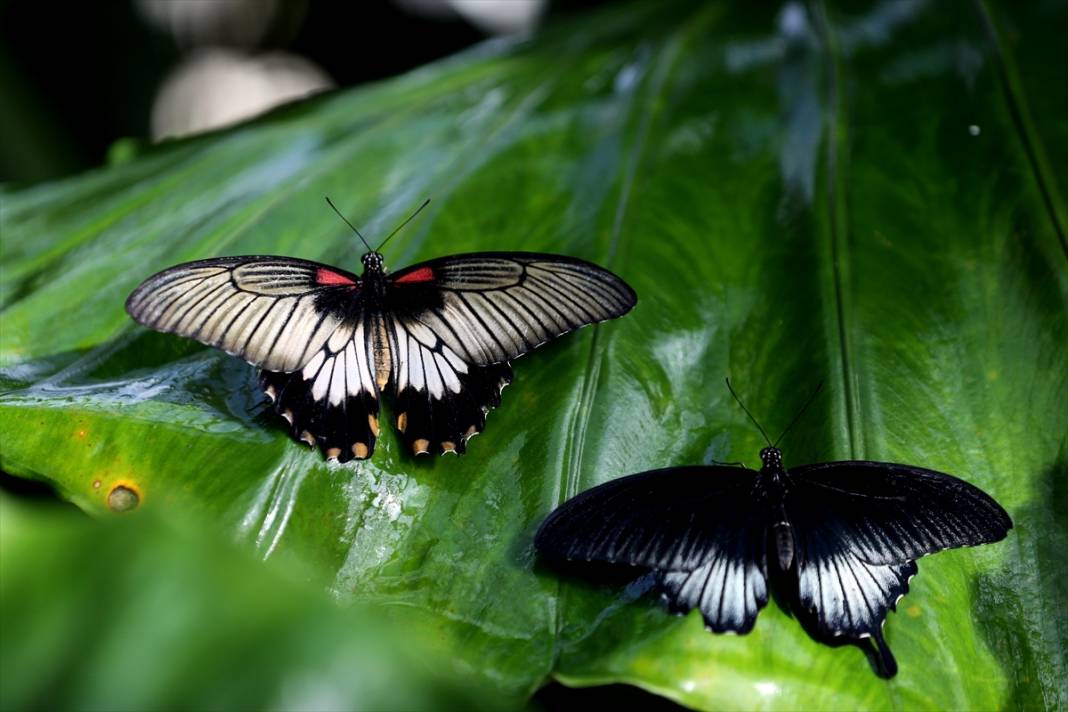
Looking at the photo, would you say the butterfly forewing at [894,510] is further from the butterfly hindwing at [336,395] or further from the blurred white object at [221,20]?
the blurred white object at [221,20]

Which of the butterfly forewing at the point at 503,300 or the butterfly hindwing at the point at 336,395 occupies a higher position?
the butterfly forewing at the point at 503,300

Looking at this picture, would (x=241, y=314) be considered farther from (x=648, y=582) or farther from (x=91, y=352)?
(x=648, y=582)

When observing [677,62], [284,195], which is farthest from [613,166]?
[284,195]

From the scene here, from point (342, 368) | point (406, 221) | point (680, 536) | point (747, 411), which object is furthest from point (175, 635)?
point (406, 221)

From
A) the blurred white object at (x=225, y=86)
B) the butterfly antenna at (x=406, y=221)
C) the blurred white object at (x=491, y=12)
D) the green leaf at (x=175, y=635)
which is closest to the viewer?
the green leaf at (x=175, y=635)

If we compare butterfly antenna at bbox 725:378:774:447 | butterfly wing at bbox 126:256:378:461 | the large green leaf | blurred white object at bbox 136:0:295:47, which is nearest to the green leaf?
the large green leaf

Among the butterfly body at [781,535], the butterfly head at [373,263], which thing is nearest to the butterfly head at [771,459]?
the butterfly body at [781,535]
